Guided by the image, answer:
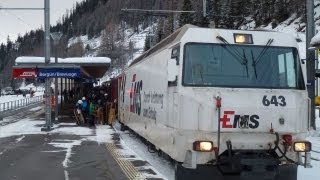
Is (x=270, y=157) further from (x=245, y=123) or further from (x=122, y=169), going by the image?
(x=122, y=169)

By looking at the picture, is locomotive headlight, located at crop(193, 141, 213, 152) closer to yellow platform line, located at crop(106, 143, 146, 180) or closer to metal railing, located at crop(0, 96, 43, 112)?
yellow platform line, located at crop(106, 143, 146, 180)

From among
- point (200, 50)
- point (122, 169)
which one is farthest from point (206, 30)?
point (122, 169)

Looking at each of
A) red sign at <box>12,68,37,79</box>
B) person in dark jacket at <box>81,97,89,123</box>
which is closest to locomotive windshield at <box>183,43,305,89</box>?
red sign at <box>12,68,37,79</box>

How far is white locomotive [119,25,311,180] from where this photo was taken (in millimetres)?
9695

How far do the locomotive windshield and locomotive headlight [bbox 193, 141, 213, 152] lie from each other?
39.6 inches

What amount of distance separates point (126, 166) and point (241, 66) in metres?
4.86

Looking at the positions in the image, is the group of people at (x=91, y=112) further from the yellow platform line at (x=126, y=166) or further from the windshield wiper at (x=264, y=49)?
the windshield wiper at (x=264, y=49)

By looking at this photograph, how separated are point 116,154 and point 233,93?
727 centimetres

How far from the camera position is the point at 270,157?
969 cm

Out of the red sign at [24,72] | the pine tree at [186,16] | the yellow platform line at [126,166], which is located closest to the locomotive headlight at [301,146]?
the yellow platform line at [126,166]

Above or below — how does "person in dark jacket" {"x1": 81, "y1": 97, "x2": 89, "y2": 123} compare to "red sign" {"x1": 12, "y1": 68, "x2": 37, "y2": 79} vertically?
below

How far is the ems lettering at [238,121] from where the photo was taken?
9.79m

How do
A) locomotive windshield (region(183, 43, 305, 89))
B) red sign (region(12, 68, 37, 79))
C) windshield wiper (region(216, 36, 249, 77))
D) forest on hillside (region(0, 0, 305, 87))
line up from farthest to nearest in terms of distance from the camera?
forest on hillside (region(0, 0, 305, 87)) → red sign (region(12, 68, 37, 79)) → windshield wiper (region(216, 36, 249, 77)) → locomotive windshield (region(183, 43, 305, 89))

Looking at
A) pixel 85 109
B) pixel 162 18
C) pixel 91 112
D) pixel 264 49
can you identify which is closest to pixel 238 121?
pixel 264 49
